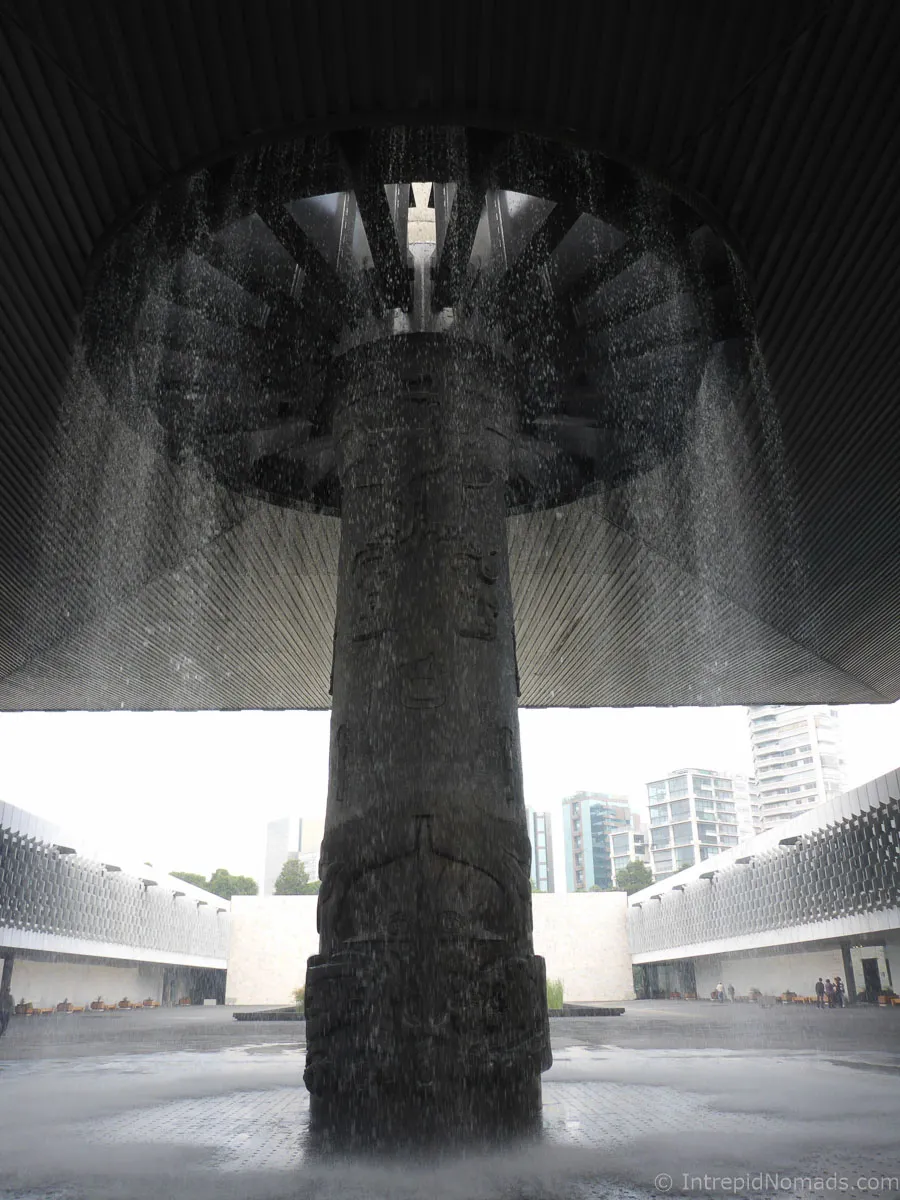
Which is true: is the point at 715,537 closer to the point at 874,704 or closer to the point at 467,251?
the point at 467,251

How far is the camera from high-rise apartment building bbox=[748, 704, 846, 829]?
80.6 m

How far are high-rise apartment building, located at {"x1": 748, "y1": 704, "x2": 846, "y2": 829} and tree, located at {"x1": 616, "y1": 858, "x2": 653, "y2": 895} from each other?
24658 millimetres

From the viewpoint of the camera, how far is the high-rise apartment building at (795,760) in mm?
80625

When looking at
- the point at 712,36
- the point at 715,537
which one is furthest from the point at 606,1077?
the point at 712,36

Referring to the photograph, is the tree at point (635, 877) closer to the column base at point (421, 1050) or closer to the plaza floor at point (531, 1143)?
the plaza floor at point (531, 1143)

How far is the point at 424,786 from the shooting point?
224 inches

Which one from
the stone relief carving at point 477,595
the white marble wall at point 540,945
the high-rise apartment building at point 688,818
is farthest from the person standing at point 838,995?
the high-rise apartment building at point 688,818

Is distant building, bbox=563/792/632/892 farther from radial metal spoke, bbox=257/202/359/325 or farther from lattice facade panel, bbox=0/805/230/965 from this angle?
radial metal spoke, bbox=257/202/359/325

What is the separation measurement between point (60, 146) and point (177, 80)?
0.83 metres

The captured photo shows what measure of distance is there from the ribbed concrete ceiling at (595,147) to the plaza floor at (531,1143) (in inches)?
195

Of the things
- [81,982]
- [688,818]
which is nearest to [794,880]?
[81,982]

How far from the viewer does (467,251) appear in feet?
23.3

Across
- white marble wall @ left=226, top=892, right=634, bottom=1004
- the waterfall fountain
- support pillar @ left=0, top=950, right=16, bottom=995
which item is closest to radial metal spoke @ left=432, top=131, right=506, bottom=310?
the waterfall fountain

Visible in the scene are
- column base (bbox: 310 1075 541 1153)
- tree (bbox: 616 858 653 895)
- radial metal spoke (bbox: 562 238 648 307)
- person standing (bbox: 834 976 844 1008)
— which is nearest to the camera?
column base (bbox: 310 1075 541 1153)
